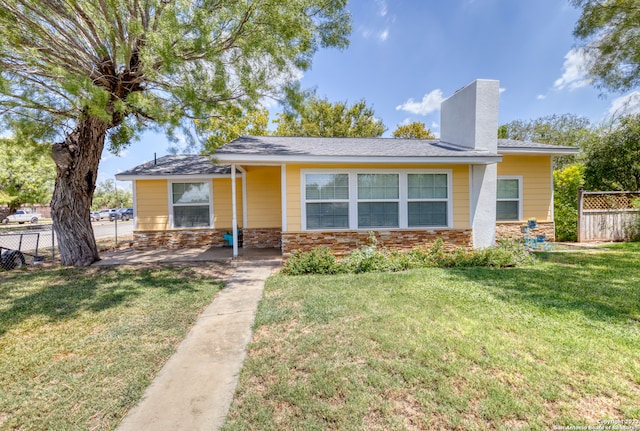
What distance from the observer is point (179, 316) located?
13.6 ft

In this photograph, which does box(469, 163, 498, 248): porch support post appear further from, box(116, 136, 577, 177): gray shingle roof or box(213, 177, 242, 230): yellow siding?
box(213, 177, 242, 230): yellow siding

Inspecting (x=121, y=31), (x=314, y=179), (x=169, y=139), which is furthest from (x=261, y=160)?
(x=121, y=31)

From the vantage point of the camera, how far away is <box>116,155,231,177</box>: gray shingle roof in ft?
31.5

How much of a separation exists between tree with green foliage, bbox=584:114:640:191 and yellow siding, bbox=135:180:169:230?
19.0m

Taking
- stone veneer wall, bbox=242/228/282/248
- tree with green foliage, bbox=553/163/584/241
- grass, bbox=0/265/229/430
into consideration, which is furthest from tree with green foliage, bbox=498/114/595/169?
grass, bbox=0/265/229/430

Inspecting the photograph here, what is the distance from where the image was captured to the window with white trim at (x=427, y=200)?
298 inches

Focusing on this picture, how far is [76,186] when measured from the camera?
23.4 ft

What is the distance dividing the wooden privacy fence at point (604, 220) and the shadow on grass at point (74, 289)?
12.8 m

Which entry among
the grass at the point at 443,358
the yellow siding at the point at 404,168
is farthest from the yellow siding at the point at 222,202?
the grass at the point at 443,358

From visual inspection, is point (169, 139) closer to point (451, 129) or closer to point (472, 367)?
point (472, 367)

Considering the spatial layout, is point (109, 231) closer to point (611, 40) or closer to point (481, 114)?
point (481, 114)

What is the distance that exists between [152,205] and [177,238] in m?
1.48

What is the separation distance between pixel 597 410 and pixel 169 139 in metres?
9.07

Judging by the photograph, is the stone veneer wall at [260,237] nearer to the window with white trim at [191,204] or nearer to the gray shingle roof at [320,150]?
the window with white trim at [191,204]
